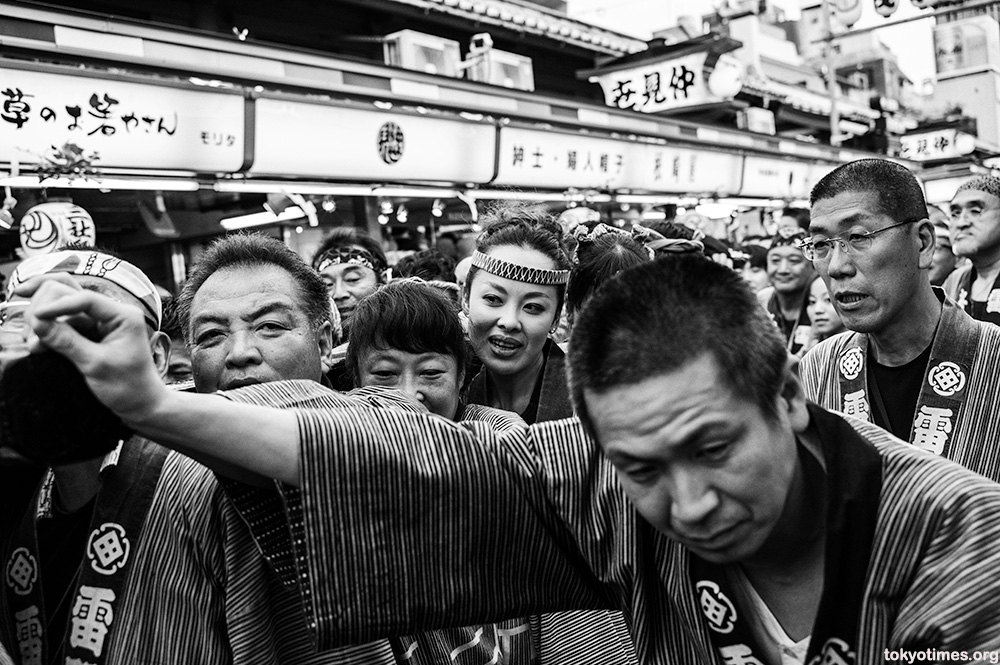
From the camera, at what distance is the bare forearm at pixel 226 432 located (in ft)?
4.78

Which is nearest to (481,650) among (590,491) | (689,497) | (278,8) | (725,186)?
(590,491)

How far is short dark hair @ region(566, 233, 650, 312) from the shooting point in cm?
362

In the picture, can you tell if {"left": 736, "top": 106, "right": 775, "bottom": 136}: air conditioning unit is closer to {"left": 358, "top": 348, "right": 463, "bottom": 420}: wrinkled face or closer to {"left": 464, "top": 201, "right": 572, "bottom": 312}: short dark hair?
{"left": 464, "top": 201, "right": 572, "bottom": 312}: short dark hair

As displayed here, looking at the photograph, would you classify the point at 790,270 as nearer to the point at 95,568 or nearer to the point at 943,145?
the point at 95,568

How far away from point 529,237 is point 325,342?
49.1 inches

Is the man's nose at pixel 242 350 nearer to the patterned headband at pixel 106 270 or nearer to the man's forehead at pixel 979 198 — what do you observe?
the patterned headband at pixel 106 270

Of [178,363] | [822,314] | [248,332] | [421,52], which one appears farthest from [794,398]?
[421,52]

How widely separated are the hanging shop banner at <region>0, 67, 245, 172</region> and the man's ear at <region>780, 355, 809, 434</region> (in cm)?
518

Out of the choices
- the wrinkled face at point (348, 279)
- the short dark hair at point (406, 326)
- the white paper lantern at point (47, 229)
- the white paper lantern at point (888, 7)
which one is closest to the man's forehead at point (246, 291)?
the short dark hair at point (406, 326)

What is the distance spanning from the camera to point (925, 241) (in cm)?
329

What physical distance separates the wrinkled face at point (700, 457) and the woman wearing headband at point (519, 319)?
174 cm

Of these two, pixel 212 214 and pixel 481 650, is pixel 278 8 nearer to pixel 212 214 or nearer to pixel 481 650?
pixel 212 214

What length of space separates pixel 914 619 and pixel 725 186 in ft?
40.2

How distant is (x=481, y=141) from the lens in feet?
28.9
